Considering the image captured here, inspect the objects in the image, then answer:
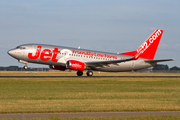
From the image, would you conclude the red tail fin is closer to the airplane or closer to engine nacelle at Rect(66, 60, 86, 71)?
the airplane

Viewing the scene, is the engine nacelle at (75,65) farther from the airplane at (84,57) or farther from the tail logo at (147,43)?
the tail logo at (147,43)

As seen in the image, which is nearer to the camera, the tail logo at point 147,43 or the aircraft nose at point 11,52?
the aircraft nose at point 11,52

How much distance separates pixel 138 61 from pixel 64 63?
14.8m

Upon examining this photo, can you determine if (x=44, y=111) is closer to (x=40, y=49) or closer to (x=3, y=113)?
(x=3, y=113)

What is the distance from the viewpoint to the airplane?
4441cm

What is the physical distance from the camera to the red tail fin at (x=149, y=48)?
5312 centimetres

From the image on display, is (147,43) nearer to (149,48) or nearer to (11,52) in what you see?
(149,48)

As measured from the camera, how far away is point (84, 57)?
47.7m

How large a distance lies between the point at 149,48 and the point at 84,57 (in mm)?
13562

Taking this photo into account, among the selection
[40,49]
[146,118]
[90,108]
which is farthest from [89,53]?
[146,118]

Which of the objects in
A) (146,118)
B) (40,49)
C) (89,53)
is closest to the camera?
(146,118)

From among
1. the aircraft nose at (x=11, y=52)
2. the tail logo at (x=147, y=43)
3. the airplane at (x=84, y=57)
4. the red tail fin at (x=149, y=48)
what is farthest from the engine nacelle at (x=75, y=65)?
the tail logo at (x=147, y=43)

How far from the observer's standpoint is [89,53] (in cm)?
4856

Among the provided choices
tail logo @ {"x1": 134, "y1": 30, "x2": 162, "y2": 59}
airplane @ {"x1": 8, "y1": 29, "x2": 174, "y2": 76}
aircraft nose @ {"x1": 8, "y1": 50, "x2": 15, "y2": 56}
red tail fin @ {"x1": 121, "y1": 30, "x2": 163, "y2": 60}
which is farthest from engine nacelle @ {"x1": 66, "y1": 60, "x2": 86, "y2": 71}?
tail logo @ {"x1": 134, "y1": 30, "x2": 162, "y2": 59}
